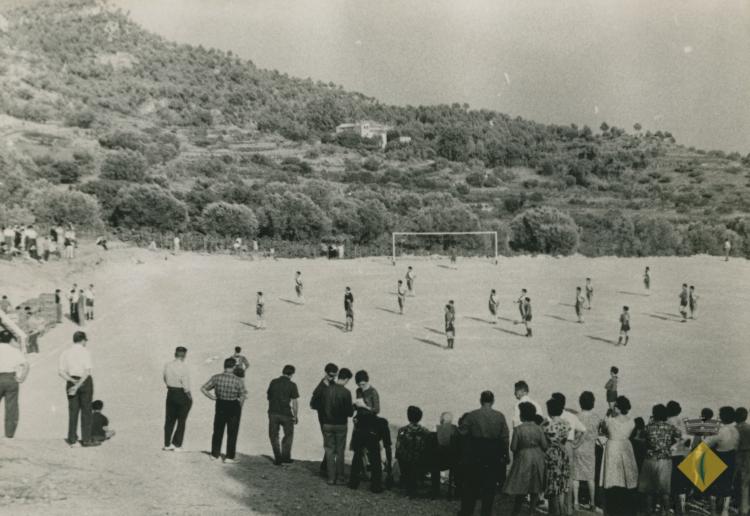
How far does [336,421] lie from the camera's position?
10.4m

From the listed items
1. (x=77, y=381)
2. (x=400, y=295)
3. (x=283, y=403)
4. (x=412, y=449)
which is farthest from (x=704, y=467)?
(x=400, y=295)

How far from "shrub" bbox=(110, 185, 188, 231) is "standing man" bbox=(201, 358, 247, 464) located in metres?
52.0

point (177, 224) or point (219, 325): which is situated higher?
point (177, 224)

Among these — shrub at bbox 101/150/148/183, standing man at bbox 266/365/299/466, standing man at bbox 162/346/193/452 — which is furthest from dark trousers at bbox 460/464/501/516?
shrub at bbox 101/150/148/183

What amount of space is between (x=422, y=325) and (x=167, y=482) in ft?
72.7

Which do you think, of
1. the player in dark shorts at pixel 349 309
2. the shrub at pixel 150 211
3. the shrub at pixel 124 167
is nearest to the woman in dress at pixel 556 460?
the player in dark shorts at pixel 349 309

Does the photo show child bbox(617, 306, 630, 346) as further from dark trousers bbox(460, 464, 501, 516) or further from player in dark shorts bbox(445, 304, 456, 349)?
dark trousers bbox(460, 464, 501, 516)

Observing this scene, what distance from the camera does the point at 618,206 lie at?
8725cm

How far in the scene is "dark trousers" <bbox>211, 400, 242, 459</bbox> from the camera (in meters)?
10.9

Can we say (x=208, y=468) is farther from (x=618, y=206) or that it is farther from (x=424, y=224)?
(x=618, y=206)

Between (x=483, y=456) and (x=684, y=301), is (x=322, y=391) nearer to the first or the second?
(x=483, y=456)

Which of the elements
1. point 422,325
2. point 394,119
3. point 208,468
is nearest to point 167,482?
point 208,468

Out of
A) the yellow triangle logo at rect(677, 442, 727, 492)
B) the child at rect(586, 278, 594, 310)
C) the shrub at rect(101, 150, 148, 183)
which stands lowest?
the yellow triangle logo at rect(677, 442, 727, 492)

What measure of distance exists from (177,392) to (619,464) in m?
5.41
